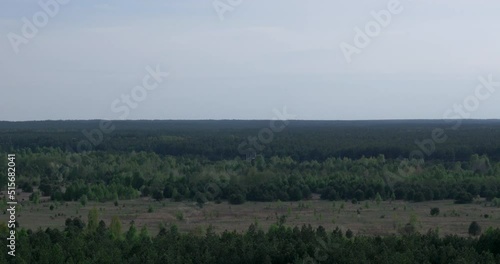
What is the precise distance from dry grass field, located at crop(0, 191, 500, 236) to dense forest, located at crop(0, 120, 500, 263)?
7.06 feet

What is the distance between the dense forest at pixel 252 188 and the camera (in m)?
28.1

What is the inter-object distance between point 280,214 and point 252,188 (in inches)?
482

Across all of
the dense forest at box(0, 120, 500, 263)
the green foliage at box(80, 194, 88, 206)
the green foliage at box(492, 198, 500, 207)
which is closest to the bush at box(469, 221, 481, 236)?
the dense forest at box(0, 120, 500, 263)

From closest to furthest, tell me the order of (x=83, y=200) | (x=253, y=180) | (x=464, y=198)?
(x=83, y=200)
(x=464, y=198)
(x=253, y=180)

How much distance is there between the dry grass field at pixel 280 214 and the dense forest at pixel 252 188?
2.15 meters

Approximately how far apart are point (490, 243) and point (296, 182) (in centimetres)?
4044

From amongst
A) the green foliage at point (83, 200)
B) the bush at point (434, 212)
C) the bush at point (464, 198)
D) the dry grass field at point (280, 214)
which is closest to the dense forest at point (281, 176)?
the bush at point (464, 198)

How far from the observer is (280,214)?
5597 cm

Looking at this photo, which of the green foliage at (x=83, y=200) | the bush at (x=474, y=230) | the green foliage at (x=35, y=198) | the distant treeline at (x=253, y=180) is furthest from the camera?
the distant treeline at (x=253, y=180)

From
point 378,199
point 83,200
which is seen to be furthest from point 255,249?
point 378,199

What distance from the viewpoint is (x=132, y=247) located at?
3002 cm

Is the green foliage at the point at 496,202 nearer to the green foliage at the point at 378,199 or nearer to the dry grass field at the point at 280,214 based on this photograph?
the dry grass field at the point at 280,214

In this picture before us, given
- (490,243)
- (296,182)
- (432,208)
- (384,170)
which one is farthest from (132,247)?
(384,170)

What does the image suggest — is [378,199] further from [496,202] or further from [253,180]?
[253,180]
